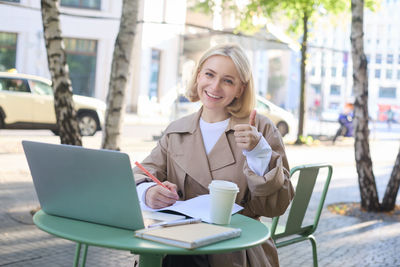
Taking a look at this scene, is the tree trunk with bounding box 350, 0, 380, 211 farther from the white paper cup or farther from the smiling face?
the white paper cup

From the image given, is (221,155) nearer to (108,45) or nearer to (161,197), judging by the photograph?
(161,197)

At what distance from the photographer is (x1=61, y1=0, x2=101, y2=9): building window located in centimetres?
2682

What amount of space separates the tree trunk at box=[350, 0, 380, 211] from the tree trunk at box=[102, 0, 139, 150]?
285 cm

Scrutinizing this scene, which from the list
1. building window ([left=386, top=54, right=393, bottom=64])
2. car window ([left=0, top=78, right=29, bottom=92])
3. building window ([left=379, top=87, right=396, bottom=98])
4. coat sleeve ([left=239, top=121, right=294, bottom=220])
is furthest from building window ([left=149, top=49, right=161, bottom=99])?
coat sleeve ([left=239, top=121, right=294, bottom=220])

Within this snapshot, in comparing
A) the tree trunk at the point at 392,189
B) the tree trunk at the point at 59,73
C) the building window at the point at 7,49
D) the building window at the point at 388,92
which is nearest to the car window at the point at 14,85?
the building window at the point at 7,49

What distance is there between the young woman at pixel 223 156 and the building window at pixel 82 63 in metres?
23.2

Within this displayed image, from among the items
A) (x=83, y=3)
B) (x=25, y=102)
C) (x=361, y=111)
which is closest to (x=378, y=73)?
(x=25, y=102)

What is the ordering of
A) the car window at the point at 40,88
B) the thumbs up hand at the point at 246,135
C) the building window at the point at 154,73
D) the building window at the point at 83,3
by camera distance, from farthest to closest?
the building window at the point at 154,73 < the building window at the point at 83,3 < the car window at the point at 40,88 < the thumbs up hand at the point at 246,135

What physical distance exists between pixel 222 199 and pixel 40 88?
13.5 metres

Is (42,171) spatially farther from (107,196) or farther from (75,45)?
(75,45)

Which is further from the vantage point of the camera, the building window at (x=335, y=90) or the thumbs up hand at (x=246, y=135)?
the building window at (x=335, y=90)

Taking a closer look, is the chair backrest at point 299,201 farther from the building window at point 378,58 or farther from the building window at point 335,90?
the building window at point 335,90

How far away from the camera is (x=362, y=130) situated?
7746 mm

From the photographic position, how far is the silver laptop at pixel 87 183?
185 centimetres
